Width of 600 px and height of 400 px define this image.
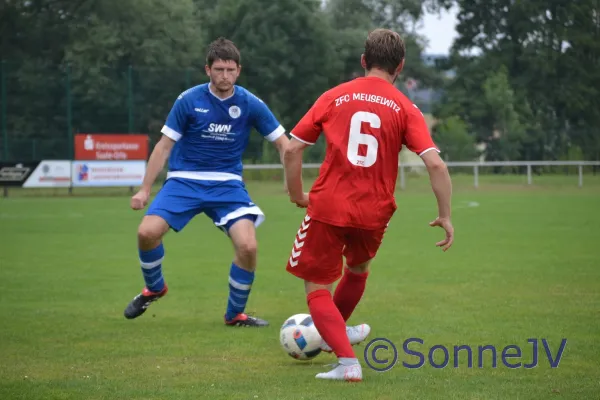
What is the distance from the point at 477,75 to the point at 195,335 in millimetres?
47801

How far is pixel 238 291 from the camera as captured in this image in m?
8.20

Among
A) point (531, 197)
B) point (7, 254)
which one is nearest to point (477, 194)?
point (531, 197)

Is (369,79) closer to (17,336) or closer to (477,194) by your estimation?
(17,336)

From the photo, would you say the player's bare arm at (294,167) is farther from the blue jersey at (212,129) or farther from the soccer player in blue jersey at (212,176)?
the blue jersey at (212,129)

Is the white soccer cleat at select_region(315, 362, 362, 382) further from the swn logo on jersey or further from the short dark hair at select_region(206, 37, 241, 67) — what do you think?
the short dark hair at select_region(206, 37, 241, 67)

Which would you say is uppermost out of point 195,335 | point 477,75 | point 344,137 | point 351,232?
point 477,75

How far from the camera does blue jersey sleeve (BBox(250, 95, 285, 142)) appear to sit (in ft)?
27.2

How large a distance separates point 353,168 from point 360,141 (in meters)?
0.16

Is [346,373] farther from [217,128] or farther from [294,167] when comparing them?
[217,128]

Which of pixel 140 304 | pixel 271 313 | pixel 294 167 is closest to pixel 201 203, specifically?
pixel 140 304

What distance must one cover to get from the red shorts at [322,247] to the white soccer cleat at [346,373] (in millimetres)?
509

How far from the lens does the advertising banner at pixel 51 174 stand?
2806 cm

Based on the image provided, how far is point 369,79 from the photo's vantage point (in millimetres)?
5945

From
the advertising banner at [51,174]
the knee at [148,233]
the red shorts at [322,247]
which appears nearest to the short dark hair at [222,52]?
the knee at [148,233]
